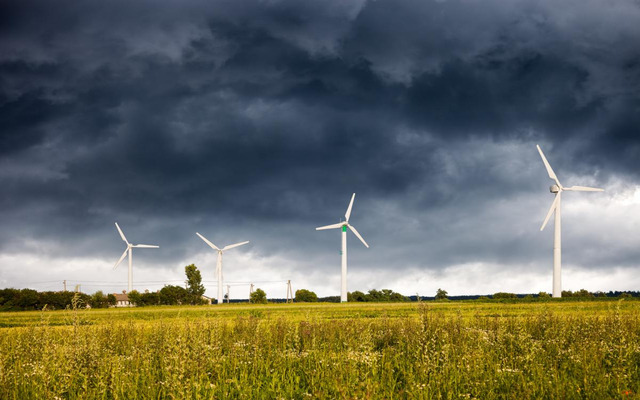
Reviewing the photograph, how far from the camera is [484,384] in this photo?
385 inches

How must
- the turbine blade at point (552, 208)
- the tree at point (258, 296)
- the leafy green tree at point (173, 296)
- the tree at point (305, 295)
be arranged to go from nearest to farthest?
the turbine blade at point (552, 208)
the leafy green tree at point (173, 296)
the tree at point (258, 296)
the tree at point (305, 295)

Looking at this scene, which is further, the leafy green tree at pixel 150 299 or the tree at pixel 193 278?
the tree at pixel 193 278

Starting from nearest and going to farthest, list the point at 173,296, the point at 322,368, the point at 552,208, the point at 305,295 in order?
the point at 322,368
the point at 552,208
the point at 173,296
the point at 305,295

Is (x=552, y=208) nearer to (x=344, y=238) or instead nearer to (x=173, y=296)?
(x=344, y=238)

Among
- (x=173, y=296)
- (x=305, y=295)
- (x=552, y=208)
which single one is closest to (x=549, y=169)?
(x=552, y=208)

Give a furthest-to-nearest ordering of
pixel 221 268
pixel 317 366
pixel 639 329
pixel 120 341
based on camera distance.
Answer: pixel 221 268
pixel 639 329
pixel 120 341
pixel 317 366

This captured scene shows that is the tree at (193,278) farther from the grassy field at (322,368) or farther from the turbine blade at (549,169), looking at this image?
the grassy field at (322,368)

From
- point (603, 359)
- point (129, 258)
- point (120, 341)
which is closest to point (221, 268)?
point (129, 258)

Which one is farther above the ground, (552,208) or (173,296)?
(552,208)

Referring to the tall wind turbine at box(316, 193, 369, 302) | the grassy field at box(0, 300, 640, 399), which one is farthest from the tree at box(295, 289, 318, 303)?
the grassy field at box(0, 300, 640, 399)

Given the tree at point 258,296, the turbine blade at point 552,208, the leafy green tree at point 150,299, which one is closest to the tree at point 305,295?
the tree at point 258,296

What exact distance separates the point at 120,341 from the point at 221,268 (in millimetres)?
87554

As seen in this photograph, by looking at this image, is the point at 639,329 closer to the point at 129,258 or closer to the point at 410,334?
the point at 410,334

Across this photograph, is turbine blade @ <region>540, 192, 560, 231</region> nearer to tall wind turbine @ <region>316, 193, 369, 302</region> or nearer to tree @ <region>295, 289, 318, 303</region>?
tall wind turbine @ <region>316, 193, 369, 302</region>
